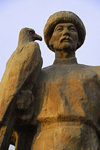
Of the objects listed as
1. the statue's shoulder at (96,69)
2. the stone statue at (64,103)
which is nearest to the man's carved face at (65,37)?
the stone statue at (64,103)

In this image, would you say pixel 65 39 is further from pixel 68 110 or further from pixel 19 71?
pixel 68 110

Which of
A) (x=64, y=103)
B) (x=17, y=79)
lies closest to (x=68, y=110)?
(x=64, y=103)

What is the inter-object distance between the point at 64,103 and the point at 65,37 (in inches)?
43.2

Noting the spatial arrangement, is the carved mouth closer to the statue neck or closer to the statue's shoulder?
the statue neck

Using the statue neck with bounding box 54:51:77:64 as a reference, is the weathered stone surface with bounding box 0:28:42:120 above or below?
below

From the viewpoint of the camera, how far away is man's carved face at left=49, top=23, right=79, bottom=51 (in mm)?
5078

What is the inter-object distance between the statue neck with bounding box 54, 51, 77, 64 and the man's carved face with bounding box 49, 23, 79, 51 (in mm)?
85

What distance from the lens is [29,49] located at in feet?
15.2

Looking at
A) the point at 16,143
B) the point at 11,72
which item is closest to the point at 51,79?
the point at 11,72

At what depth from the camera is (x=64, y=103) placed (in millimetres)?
4410

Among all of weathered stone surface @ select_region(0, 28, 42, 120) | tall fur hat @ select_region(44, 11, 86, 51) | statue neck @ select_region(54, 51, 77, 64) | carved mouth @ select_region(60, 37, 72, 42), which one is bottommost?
weathered stone surface @ select_region(0, 28, 42, 120)

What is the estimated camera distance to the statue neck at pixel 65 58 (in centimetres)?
519

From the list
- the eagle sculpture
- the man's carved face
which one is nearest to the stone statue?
the man's carved face

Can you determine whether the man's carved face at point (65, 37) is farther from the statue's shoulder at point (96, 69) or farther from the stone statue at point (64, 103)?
the statue's shoulder at point (96, 69)
